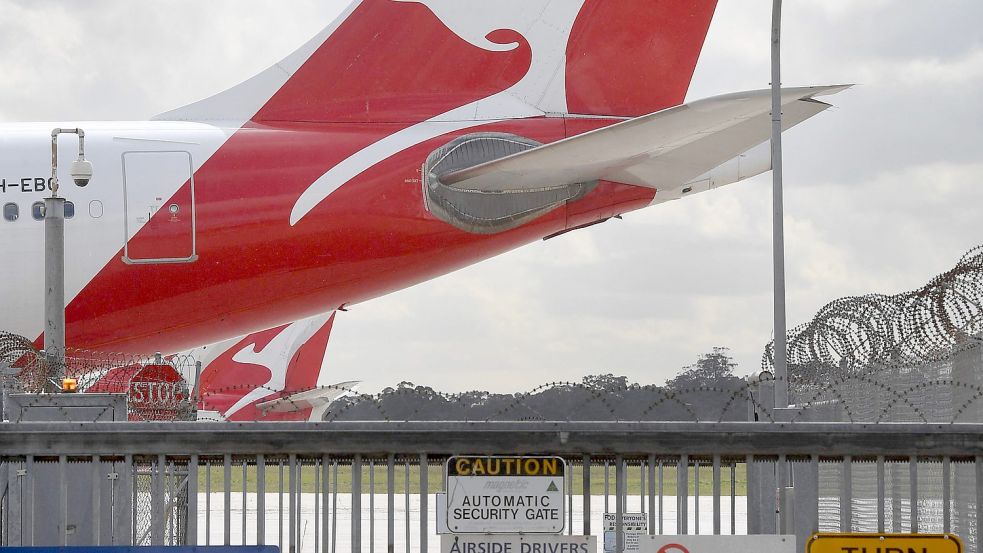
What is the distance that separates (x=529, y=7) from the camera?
64.5 feet

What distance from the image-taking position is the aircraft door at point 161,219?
18.0 m

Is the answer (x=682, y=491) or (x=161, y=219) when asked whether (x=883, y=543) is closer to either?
(x=682, y=491)

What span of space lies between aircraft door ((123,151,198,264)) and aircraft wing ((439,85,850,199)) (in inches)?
138

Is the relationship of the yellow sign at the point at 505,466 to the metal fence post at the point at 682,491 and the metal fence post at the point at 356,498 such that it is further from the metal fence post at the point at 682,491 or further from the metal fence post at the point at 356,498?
the metal fence post at the point at 682,491

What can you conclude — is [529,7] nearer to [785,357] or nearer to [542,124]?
[542,124]

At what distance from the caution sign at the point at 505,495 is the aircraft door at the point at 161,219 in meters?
11.6

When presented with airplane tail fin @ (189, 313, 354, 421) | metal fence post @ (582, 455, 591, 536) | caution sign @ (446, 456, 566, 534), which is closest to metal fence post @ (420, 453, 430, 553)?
caution sign @ (446, 456, 566, 534)

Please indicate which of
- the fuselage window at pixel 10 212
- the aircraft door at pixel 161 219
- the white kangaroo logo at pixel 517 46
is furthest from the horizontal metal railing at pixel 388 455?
the white kangaroo logo at pixel 517 46

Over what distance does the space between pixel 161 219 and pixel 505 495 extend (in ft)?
39.4

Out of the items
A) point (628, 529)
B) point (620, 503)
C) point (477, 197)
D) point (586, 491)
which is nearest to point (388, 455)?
point (586, 491)

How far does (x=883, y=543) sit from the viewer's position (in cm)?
696

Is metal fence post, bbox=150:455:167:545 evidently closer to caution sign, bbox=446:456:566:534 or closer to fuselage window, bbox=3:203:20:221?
caution sign, bbox=446:456:566:534

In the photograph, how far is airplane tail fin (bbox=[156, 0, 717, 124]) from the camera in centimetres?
1942

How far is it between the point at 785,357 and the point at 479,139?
6234 mm
